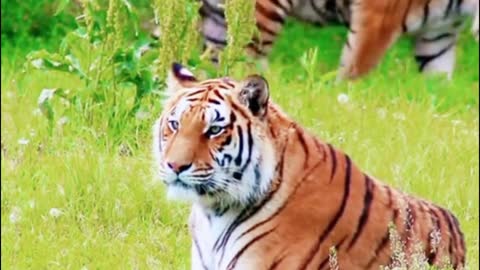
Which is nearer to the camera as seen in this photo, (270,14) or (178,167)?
(178,167)

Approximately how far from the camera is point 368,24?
10.1 meters

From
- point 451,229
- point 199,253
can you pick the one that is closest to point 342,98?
point 451,229

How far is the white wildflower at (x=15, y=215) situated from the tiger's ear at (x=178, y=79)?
123 cm

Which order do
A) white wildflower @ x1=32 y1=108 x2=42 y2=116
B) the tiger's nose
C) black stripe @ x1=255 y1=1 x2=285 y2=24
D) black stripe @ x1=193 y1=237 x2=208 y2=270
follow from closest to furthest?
the tiger's nose
black stripe @ x1=193 y1=237 x2=208 y2=270
white wildflower @ x1=32 y1=108 x2=42 y2=116
black stripe @ x1=255 y1=1 x2=285 y2=24

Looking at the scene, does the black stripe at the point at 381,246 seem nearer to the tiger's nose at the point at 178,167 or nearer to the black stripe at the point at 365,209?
the black stripe at the point at 365,209

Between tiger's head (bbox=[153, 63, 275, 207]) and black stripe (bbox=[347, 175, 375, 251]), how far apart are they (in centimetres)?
38

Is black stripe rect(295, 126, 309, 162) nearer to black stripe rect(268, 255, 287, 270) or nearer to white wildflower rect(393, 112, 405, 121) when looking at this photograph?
black stripe rect(268, 255, 287, 270)

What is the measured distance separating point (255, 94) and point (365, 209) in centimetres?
62

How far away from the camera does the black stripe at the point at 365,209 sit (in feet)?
19.5

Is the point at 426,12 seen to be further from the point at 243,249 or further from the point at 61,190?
the point at 243,249

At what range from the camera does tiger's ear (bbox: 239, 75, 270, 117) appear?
5.67 metres

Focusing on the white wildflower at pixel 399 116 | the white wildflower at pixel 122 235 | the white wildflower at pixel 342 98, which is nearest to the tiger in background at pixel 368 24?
the white wildflower at pixel 342 98

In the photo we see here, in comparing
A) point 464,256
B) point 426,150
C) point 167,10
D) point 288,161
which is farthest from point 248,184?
point 426,150

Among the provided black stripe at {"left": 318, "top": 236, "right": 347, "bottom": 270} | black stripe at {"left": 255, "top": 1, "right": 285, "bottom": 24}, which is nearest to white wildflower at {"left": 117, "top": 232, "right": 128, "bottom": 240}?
black stripe at {"left": 318, "top": 236, "right": 347, "bottom": 270}
